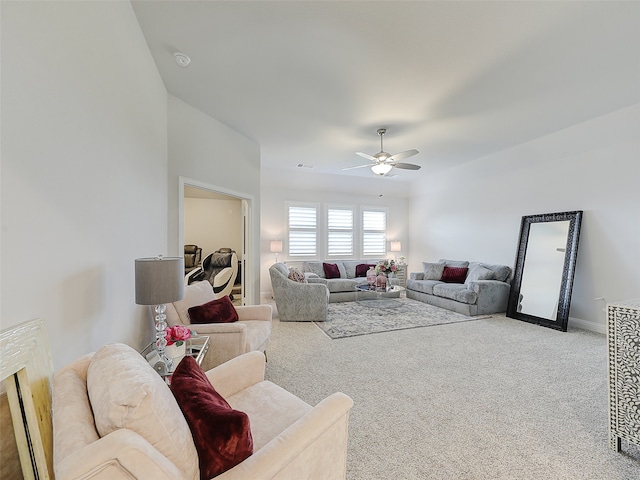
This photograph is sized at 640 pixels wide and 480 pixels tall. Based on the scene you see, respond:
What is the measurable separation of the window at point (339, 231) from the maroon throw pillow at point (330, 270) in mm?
654

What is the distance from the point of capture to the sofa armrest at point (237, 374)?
1.58m

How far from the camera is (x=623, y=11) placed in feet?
6.90

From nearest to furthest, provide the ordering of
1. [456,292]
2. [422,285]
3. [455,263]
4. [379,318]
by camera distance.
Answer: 1. [379,318]
2. [456,292]
3. [422,285]
4. [455,263]

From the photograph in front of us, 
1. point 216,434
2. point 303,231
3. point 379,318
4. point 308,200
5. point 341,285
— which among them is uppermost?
point 308,200

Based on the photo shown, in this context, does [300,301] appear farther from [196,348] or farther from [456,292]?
[456,292]

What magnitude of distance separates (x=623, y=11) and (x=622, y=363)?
249 cm

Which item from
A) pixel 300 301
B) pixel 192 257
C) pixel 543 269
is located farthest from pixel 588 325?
pixel 192 257

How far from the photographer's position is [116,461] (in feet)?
2.19

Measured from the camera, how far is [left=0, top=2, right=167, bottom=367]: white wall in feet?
3.43

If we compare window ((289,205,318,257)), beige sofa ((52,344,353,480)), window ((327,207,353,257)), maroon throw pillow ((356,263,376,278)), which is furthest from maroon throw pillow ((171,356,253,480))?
window ((327,207,353,257))

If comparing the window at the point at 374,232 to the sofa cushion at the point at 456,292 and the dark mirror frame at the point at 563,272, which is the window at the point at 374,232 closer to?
the sofa cushion at the point at 456,292

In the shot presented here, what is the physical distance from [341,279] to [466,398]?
4.18 m

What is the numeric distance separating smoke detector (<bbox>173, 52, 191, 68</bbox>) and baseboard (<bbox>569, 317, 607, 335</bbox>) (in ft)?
20.1

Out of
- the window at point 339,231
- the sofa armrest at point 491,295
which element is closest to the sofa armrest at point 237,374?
the sofa armrest at point 491,295
